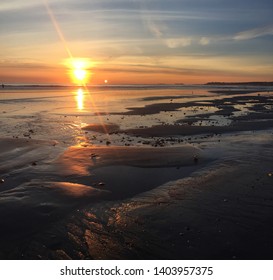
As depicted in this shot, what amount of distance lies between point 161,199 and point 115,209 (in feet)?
5.34

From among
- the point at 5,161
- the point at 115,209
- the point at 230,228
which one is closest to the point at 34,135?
the point at 5,161

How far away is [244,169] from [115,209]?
6500 mm

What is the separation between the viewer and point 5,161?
15.5 m

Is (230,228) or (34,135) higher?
(34,135)

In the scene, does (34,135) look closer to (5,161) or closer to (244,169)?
(5,161)

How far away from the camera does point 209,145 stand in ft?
63.4

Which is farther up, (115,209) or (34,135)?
(34,135)

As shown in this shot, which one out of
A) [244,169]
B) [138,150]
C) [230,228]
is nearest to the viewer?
[230,228]

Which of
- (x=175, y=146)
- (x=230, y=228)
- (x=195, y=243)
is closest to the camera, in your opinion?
Answer: (x=195, y=243)
